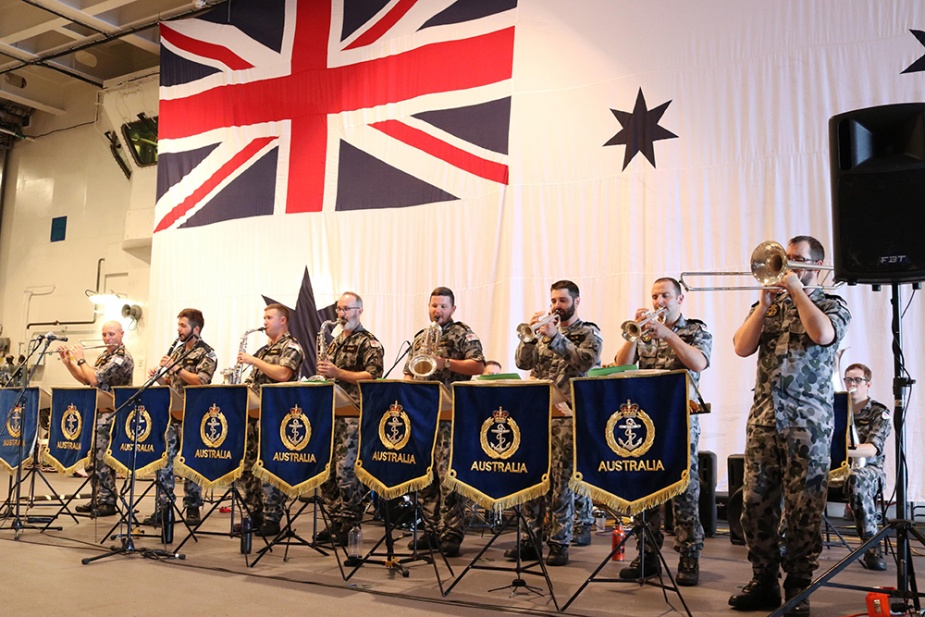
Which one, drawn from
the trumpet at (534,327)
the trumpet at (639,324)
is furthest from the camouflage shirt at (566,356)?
the trumpet at (639,324)

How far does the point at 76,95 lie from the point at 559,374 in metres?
13.0

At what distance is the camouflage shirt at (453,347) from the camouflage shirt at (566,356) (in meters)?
0.42

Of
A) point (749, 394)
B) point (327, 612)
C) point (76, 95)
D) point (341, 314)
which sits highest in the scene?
point (76, 95)

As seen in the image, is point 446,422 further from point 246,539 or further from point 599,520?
point 599,520

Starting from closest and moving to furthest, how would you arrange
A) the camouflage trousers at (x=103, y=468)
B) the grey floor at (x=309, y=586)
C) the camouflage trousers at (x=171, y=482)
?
the grey floor at (x=309, y=586), the camouflage trousers at (x=171, y=482), the camouflage trousers at (x=103, y=468)

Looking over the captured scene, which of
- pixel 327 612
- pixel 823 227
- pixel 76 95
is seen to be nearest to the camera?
pixel 327 612

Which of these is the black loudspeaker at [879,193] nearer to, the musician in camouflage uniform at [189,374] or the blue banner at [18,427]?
the musician in camouflage uniform at [189,374]

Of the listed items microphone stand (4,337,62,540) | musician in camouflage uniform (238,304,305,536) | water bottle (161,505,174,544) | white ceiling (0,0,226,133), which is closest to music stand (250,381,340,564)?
musician in camouflage uniform (238,304,305,536)

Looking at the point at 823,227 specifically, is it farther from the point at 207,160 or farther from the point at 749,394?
the point at 207,160

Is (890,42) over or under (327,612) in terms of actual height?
over

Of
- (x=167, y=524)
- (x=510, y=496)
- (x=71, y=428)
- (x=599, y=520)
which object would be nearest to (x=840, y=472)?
(x=510, y=496)

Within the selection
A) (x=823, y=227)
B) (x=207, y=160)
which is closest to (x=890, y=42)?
(x=823, y=227)

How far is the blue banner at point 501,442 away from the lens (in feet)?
13.8

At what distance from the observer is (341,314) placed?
5.94 meters
